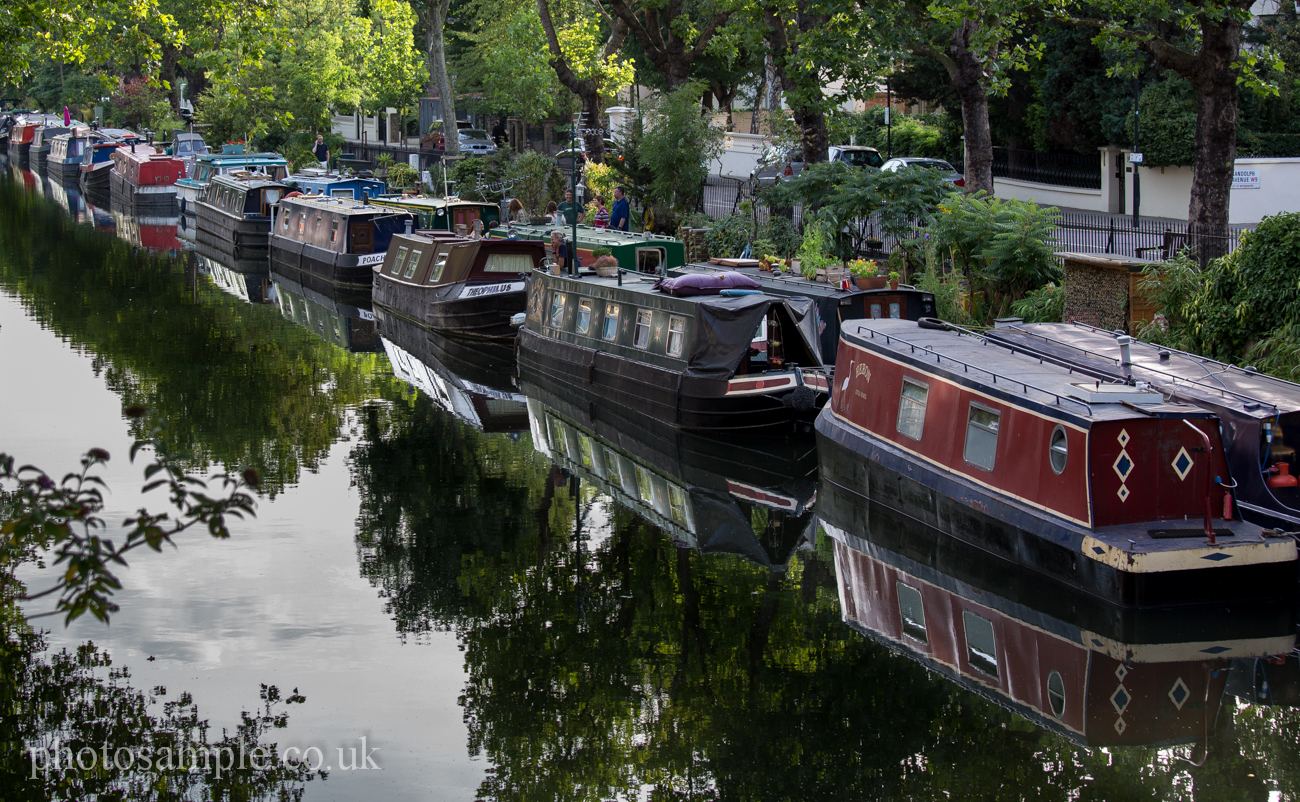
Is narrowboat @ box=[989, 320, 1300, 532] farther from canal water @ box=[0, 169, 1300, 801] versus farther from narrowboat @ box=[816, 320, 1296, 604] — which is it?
canal water @ box=[0, 169, 1300, 801]

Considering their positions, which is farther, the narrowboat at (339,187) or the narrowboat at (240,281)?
the narrowboat at (339,187)

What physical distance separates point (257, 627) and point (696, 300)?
911 cm

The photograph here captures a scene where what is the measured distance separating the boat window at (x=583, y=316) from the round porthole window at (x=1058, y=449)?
36.5ft

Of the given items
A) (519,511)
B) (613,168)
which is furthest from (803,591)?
(613,168)

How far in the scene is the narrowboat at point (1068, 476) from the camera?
40.0ft

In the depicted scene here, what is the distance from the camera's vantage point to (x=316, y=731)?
1042 cm

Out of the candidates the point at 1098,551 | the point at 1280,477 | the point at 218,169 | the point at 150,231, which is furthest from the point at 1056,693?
the point at 218,169

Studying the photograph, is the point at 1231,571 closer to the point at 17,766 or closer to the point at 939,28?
the point at 17,766

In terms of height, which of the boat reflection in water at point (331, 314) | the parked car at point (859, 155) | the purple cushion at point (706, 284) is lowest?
the boat reflection in water at point (331, 314)

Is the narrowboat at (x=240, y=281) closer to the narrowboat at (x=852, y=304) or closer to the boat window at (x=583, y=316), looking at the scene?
the boat window at (x=583, y=316)

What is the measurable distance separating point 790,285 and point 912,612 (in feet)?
31.7

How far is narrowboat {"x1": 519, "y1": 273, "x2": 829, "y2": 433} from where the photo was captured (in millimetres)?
19297

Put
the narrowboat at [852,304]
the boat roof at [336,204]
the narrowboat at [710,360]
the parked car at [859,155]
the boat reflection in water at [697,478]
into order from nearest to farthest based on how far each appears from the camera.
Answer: the boat reflection in water at [697,478] → the narrowboat at [710,360] → the narrowboat at [852,304] → the boat roof at [336,204] → the parked car at [859,155]

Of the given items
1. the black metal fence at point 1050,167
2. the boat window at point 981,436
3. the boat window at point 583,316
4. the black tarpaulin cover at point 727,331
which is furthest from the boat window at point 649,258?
the black metal fence at point 1050,167
